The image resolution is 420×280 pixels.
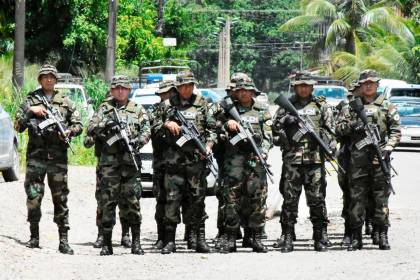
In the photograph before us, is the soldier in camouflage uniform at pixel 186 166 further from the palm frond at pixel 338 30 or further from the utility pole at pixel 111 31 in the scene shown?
the palm frond at pixel 338 30

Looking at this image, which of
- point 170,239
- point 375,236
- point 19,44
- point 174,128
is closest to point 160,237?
point 170,239

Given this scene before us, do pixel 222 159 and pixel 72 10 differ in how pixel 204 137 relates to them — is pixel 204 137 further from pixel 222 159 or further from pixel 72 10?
pixel 72 10

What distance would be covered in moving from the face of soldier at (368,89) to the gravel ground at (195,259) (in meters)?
1.66

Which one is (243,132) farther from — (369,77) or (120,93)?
Answer: (369,77)

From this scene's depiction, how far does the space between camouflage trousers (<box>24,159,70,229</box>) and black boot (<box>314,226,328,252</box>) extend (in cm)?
264

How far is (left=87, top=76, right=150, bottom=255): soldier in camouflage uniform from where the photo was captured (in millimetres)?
11781

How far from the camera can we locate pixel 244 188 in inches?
487

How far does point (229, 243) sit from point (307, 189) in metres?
1.02

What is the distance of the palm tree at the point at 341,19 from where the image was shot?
55.3 meters

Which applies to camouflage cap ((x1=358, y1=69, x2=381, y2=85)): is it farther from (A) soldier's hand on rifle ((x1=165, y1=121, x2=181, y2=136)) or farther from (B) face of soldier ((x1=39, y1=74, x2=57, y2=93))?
(B) face of soldier ((x1=39, y1=74, x2=57, y2=93))

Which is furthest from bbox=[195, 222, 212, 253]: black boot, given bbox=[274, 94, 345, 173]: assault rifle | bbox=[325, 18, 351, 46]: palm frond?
bbox=[325, 18, 351, 46]: palm frond

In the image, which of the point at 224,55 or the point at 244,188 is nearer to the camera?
the point at 244,188

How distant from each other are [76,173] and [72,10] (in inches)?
777

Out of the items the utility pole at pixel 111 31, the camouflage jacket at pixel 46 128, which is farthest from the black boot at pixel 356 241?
the utility pole at pixel 111 31
